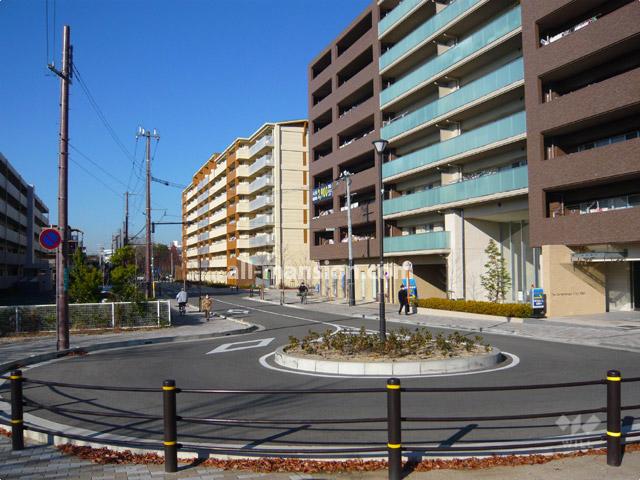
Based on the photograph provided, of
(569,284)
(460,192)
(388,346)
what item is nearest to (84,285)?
(388,346)

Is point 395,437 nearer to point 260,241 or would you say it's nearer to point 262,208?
point 260,241

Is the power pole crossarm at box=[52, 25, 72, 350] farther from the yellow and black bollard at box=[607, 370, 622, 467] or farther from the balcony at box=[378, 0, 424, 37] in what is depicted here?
the balcony at box=[378, 0, 424, 37]

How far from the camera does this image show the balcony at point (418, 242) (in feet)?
108

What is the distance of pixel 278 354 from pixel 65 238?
668 cm

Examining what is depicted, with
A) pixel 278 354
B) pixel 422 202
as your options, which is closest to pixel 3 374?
pixel 278 354

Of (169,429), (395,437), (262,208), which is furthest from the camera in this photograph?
(262,208)

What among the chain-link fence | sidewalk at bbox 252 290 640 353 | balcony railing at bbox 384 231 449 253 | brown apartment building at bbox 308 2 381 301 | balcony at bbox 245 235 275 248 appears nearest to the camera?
sidewalk at bbox 252 290 640 353

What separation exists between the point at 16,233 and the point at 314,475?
68.1 m

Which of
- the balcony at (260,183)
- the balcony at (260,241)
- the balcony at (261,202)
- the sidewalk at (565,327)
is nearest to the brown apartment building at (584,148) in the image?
the sidewalk at (565,327)

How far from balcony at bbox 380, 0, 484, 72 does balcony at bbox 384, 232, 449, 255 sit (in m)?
12.2

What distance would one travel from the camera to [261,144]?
7419cm

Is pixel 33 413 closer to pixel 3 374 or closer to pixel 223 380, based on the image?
pixel 223 380

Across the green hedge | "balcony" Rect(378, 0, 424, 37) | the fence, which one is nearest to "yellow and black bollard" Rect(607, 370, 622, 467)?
the fence

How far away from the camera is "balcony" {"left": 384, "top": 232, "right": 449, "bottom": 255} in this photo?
1294 inches
